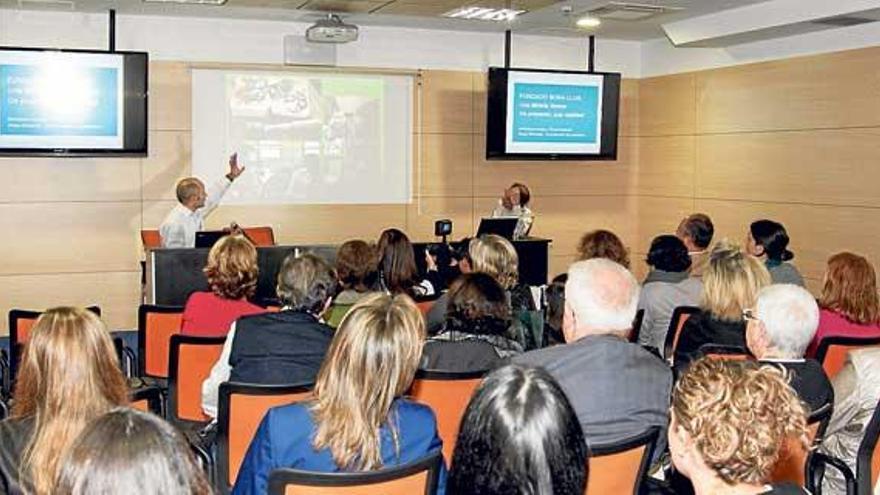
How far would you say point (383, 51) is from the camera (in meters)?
9.55

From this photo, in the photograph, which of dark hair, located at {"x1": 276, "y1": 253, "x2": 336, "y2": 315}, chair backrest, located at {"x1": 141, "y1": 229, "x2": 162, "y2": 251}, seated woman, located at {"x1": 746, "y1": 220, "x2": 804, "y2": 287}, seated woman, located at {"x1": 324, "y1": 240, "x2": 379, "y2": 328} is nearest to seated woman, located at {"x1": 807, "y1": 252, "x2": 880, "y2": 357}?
seated woman, located at {"x1": 746, "y1": 220, "x2": 804, "y2": 287}

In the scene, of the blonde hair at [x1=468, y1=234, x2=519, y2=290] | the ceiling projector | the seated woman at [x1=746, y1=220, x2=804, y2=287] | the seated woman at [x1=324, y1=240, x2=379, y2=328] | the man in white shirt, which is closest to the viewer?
the seated woman at [x1=324, y1=240, x2=379, y2=328]

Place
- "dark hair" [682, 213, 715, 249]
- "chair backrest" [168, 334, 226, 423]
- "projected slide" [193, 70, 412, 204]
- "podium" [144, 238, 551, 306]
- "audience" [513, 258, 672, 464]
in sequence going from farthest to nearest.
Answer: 1. "projected slide" [193, 70, 412, 204]
2. "podium" [144, 238, 551, 306]
3. "dark hair" [682, 213, 715, 249]
4. "chair backrest" [168, 334, 226, 423]
5. "audience" [513, 258, 672, 464]

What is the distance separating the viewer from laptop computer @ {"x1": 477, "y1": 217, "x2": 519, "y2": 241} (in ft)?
27.3

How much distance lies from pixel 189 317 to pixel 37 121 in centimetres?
437

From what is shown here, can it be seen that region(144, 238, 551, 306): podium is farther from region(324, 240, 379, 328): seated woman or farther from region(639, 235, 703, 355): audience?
region(639, 235, 703, 355): audience

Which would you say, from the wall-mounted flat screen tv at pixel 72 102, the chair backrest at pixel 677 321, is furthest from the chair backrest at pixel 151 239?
the chair backrest at pixel 677 321

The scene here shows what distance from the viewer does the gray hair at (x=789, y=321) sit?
3403 millimetres

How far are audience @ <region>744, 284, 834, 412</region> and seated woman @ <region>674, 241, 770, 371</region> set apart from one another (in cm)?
96

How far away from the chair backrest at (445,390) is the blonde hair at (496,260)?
1.59m

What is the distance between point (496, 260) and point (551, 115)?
4782mm

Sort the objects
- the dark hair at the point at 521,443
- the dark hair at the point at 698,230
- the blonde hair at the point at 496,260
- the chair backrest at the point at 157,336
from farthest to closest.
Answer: the dark hair at the point at 698,230 → the blonde hair at the point at 496,260 → the chair backrest at the point at 157,336 → the dark hair at the point at 521,443

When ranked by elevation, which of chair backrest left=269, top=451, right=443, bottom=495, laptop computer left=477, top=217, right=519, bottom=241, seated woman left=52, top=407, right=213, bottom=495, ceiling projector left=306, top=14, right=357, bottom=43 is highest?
ceiling projector left=306, top=14, right=357, bottom=43

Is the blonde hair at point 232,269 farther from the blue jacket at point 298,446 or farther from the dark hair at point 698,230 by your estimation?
the dark hair at point 698,230
